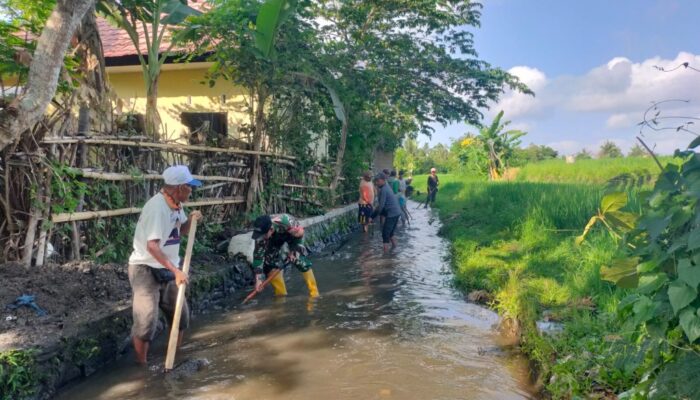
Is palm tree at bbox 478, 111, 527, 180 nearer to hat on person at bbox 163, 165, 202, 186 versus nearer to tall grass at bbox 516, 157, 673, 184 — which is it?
tall grass at bbox 516, 157, 673, 184

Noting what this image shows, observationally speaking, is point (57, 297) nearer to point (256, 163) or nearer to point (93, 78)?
point (93, 78)

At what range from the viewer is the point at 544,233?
348 inches

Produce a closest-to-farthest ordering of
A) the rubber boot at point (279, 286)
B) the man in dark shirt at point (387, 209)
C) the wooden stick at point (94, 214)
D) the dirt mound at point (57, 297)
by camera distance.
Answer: the dirt mound at point (57, 297) → the wooden stick at point (94, 214) → the rubber boot at point (279, 286) → the man in dark shirt at point (387, 209)

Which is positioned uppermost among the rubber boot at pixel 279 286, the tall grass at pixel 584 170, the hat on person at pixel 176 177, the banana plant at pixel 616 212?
the tall grass at pixel 584 170

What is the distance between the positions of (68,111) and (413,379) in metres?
4.35

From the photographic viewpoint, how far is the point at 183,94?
1191 cm

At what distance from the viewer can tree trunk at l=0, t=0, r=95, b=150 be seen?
14.0 ft

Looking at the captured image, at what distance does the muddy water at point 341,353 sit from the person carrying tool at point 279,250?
0.40 m

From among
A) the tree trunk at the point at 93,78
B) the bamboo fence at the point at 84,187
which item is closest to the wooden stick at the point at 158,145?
the bamboo fence at the point at 84,187

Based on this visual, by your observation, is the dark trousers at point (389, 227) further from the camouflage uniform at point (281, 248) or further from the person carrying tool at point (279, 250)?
the camouflage uniform at point (281, 248)

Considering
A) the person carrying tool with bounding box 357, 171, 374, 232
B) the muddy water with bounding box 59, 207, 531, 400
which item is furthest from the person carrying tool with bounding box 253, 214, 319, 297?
the person carrying tool with bounding box 357, 171, 374, 232

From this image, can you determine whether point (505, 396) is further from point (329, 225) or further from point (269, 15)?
point (329, 225)

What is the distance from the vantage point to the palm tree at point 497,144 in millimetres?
27297

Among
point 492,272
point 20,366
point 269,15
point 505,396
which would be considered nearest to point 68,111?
point 20,366
